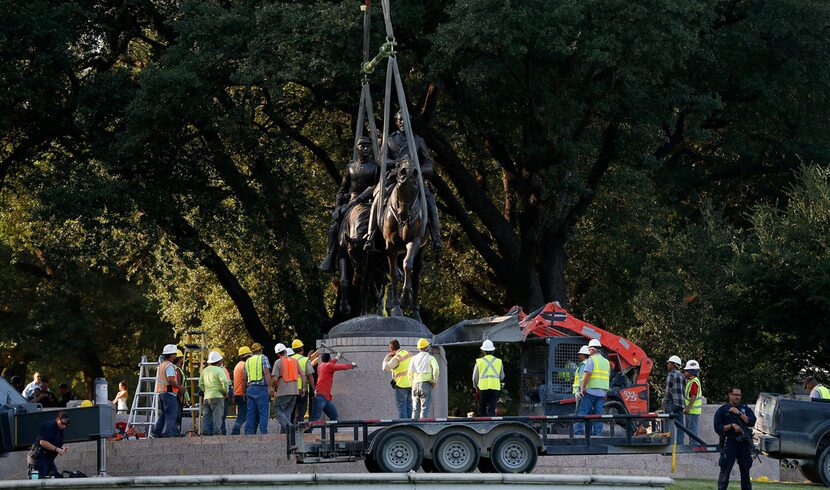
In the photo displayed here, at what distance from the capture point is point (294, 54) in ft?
120

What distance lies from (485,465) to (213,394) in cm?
685

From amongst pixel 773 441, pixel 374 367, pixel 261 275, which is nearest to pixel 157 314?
pixel 261 275

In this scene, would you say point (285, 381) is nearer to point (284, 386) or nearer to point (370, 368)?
point (284, 386)

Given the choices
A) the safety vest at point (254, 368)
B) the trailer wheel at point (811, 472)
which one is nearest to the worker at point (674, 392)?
the trailer wheel at point (811, 472)

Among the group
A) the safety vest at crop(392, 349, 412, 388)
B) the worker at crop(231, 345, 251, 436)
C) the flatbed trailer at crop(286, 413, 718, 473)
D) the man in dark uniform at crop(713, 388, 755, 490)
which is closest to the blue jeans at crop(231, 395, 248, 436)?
the worker at crop(231, 345, 251, 436)

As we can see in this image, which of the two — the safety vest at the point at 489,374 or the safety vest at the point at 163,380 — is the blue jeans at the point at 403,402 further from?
the safety vest at the point at 163,380

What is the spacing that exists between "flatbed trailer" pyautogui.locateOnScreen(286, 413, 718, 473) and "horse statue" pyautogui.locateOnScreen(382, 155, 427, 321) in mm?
6239

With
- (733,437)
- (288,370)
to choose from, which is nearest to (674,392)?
(288,370)

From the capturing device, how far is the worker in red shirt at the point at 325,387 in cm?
2620

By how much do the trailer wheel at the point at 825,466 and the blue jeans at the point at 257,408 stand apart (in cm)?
888

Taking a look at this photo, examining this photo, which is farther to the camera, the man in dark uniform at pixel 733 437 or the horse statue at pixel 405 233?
the horse statue at pixel 405 233

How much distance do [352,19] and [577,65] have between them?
5.36 metres

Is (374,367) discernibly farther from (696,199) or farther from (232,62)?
(696,199)

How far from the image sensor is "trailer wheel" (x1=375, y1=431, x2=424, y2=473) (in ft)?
69.5
